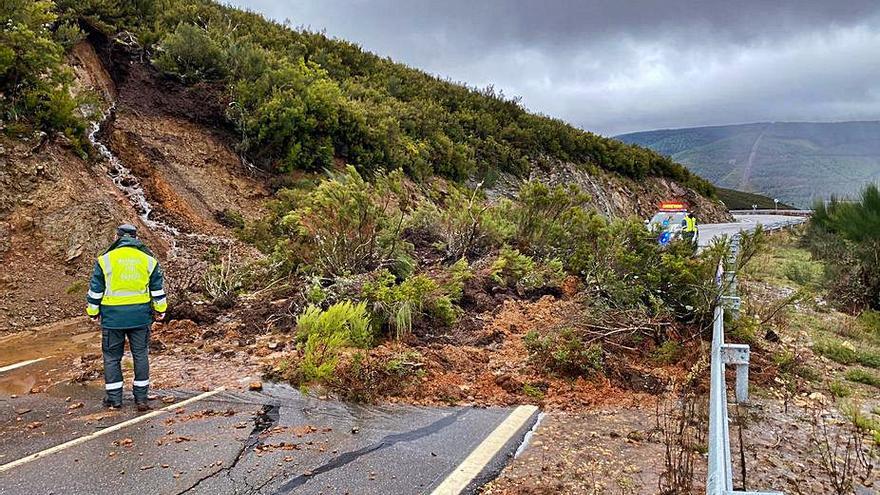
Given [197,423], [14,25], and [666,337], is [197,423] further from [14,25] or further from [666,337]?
[14,25]

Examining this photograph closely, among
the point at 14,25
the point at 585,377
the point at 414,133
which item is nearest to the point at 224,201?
the point at 14,25

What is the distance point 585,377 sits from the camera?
621cm

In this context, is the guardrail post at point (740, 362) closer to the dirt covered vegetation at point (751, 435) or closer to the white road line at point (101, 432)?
the dirt covered vegetation at point (751, 435)

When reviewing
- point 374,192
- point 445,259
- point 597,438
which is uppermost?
point 374,192

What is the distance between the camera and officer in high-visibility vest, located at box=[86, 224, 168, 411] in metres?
5.73

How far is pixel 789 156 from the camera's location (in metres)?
127

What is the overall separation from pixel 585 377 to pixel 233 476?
363 cm

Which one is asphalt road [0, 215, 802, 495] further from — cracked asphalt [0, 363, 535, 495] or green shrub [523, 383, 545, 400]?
green shrub [523, 383, 545, 400]

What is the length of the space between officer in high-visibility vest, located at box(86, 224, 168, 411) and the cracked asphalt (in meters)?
0.34

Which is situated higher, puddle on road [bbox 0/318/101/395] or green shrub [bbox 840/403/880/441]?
puddle on road [bbox 0/318/101/395]

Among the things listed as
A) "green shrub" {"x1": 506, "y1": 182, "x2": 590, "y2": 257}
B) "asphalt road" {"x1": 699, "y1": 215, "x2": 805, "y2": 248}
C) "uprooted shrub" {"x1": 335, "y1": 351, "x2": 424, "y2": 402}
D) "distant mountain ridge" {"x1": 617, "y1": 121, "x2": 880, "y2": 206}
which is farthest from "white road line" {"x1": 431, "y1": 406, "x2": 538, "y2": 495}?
"distant mountain ridge" {"x1": 617, "y1": 121, "x2": 880, "y2": 206}

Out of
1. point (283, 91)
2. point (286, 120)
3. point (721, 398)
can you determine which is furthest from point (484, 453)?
point (283, 91)

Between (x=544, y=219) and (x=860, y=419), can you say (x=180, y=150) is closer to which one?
(x=544, y=219)

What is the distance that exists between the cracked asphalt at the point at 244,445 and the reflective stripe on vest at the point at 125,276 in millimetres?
1014
